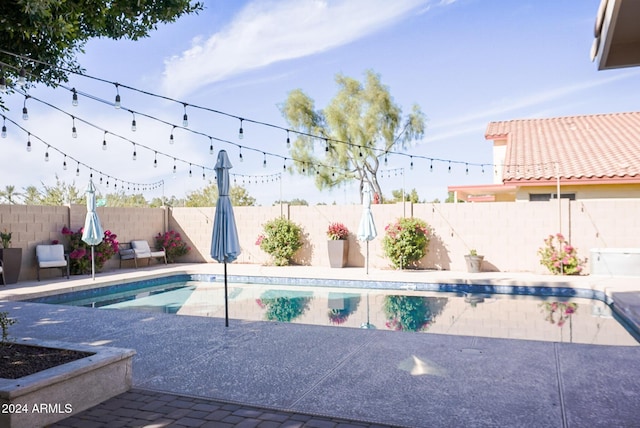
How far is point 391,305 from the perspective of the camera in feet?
28.3

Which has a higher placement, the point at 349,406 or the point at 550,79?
the point at 550,79

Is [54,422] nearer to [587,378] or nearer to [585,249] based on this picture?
[587,378]

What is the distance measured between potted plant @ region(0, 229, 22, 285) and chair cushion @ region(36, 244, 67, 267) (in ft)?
1.64

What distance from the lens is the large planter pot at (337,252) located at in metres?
12.8

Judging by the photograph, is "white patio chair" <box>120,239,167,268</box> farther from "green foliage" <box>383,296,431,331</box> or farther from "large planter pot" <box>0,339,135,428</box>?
"large planter pot" <box>0,339,135,428</box>

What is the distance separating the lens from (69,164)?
1173 cm

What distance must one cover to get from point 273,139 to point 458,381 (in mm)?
15781

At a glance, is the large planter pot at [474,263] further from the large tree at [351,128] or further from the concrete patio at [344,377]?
the large tree at [351,128]

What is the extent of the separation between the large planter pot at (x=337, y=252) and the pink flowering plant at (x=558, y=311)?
5.47 meters

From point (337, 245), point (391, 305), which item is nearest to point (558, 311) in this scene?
point (391, 305)

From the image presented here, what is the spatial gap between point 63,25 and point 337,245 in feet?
28.5

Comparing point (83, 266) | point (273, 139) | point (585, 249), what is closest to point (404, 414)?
point (585, 249)

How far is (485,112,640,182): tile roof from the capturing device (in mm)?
12391

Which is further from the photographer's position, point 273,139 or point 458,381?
point 273,139
